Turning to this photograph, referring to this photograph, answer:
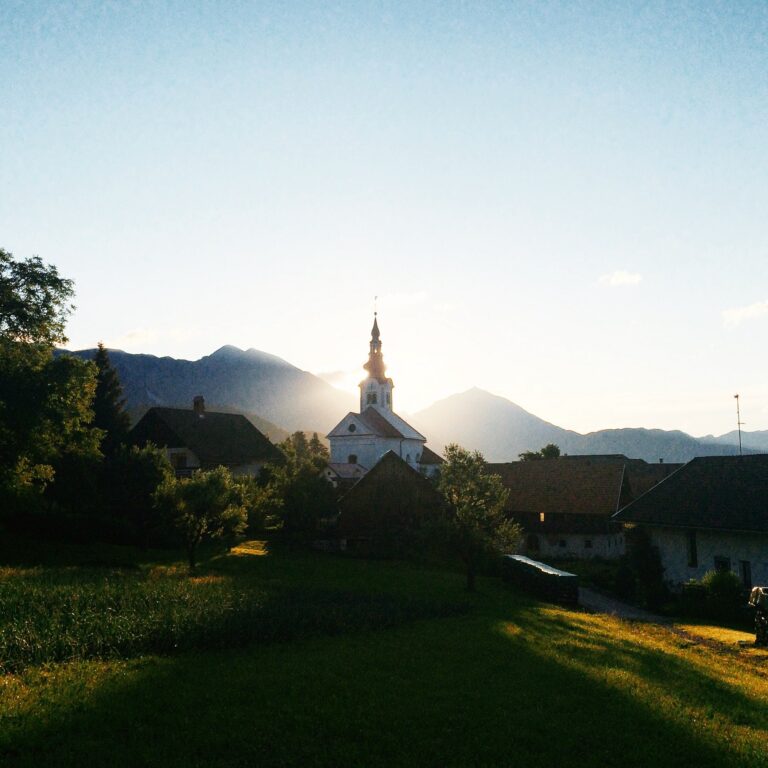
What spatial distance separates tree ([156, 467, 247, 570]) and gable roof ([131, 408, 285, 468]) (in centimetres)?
2965

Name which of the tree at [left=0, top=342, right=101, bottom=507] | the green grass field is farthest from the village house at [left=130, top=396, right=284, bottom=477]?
the green grass field

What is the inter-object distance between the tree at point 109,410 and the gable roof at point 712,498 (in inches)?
1743

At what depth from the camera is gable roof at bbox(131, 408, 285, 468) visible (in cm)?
6347

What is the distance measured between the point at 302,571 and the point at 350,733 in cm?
2342

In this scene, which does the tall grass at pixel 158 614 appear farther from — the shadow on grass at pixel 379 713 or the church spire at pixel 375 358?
the church spire at pixel 375 358

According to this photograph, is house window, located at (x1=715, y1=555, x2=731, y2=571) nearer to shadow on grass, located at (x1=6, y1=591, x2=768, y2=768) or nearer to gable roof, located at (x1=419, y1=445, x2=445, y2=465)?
shadow on grass, located at (x1=6, y1=591, x2=768, y2=768)

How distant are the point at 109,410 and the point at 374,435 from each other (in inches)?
1407

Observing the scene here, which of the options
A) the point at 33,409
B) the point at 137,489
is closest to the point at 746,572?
the point at 137,489

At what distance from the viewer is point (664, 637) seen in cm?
2386

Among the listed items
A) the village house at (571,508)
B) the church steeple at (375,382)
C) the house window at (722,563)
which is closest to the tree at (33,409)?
the house window at (722,563)

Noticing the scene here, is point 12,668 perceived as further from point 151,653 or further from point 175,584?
point 175,584

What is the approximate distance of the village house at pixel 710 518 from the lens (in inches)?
1455

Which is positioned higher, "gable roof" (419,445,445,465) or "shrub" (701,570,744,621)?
"gable roof" (419,445,445,465)

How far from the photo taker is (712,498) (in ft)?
135
